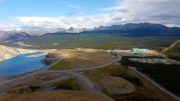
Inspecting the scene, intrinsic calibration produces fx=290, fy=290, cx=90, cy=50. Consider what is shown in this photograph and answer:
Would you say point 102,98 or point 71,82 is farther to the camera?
point 71,82

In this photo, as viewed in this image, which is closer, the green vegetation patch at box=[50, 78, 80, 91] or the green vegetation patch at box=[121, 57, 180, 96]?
the green vegetation patch at box=[50, 78, 80, 91]

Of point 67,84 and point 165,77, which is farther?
point 165,77

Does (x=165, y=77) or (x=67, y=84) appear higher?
(x=67, y=84)

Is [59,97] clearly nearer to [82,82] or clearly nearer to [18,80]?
[82,82]

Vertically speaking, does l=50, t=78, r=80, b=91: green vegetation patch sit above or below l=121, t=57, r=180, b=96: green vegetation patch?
above

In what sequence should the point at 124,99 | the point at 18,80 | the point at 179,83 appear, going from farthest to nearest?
1. the point at 18,80
2. the point at 179,83
3. the point at 124,99

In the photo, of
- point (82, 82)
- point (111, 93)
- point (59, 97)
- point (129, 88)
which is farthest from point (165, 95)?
point (59, 97)

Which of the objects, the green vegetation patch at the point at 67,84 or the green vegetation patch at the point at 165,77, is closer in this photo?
the green vegetation patch at the point at 67,84

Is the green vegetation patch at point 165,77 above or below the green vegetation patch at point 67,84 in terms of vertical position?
below

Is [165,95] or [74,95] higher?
[74,95]

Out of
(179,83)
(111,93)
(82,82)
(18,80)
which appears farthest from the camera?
(18,80)
